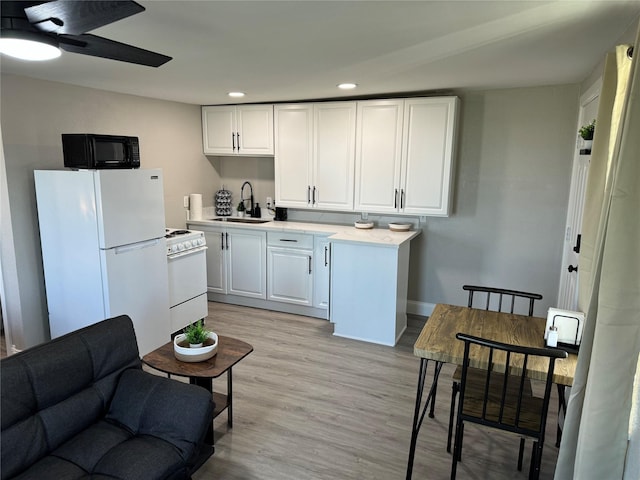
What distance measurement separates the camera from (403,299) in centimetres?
410

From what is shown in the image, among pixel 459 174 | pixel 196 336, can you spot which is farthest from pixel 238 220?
pixel 196 336

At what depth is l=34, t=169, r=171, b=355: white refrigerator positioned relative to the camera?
3070 mm

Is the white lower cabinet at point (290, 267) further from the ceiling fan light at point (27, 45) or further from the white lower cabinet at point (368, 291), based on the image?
the ceiling fan light at point (27, 45)

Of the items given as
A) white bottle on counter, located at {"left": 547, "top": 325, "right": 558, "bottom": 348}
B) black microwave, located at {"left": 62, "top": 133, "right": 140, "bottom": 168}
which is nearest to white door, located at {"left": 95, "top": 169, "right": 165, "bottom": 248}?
black microwave, located at {"left": 62, "top": 133, "right": 140, "bottom": 168}

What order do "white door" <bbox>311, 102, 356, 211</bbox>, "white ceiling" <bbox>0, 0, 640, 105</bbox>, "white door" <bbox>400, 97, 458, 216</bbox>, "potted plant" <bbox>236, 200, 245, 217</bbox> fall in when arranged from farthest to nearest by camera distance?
"potted plant" <bbox>236, 200, 245, 217</bbox>, "white door" <bbox>311, 102, 356, 211</bbox>, "white door" <bbox>400, 97, 458, 216</bbox>, "white ceiling" <bbox>0, 0, 640, 105</bbox>

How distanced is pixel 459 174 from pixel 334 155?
1.29 meters

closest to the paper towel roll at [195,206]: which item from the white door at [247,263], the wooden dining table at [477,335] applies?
the white door at [247,263]

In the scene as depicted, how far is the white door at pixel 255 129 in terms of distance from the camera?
183 inches

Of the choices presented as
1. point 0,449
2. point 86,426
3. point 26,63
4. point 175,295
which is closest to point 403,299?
point 175,295

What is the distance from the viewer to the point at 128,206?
323 centimetres

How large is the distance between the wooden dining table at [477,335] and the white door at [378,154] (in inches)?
72.6

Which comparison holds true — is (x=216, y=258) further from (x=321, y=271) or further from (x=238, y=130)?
(x=238, y=130)

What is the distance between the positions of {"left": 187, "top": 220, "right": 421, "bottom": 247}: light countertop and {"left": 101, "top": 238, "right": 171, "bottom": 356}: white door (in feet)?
3.96

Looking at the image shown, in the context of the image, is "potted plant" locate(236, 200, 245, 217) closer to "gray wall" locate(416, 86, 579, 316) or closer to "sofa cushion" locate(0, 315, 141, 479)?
"gray wall" locate(416, 86, 579, 316)
